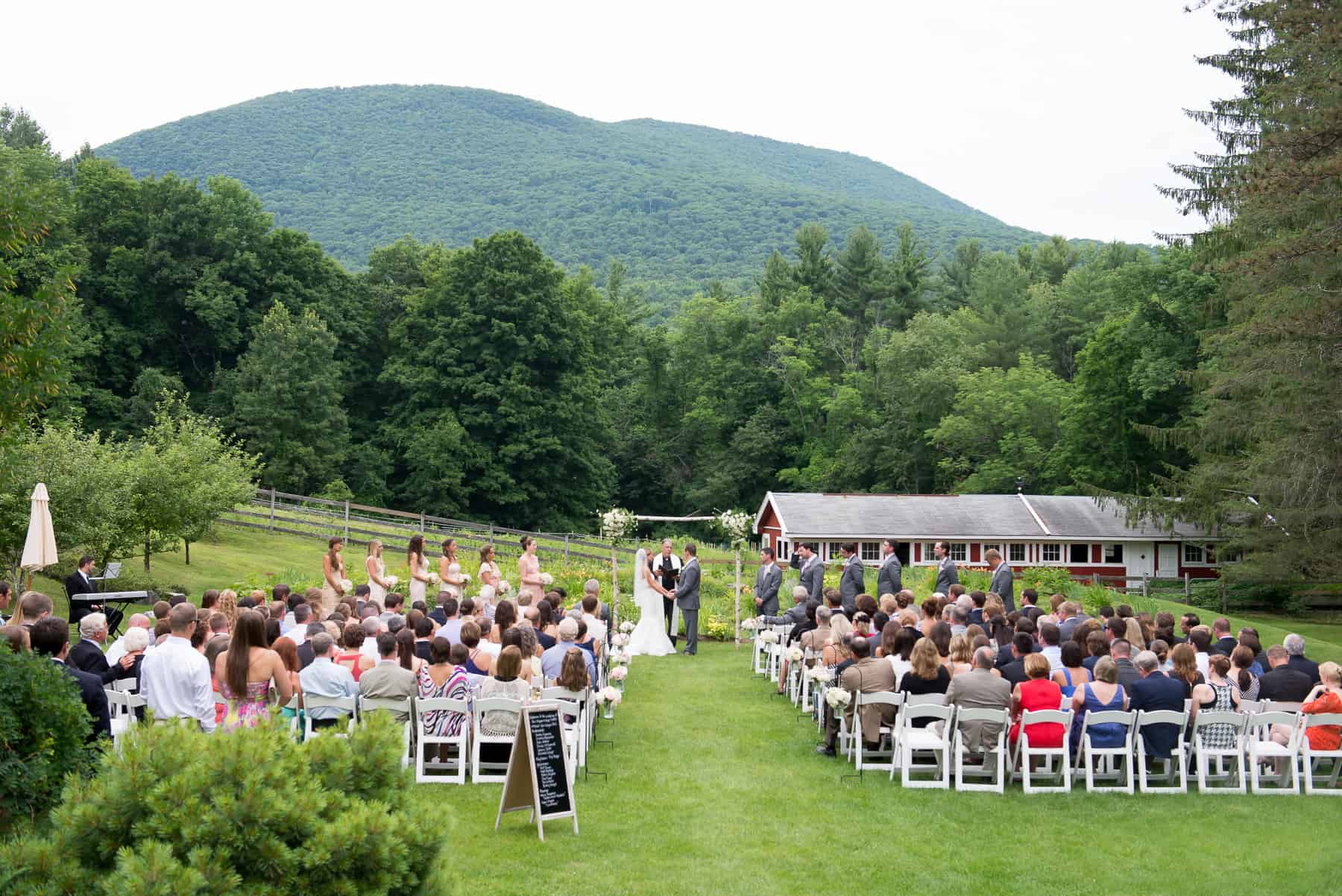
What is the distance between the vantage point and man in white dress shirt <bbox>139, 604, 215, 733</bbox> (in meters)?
9.12

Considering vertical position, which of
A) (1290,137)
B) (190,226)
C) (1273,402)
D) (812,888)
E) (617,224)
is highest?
(617,224)

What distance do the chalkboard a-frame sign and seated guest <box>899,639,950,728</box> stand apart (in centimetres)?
357

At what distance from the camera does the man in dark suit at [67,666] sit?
7754 millimetres

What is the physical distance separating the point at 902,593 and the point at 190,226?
40.3 meters

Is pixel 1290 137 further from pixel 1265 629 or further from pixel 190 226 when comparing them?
pixel 190 226

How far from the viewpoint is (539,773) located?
8664 mm

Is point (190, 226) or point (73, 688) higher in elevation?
point (190, 226)

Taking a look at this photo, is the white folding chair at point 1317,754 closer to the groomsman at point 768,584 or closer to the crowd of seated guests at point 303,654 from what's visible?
the crowd of seated guests at point 303,654

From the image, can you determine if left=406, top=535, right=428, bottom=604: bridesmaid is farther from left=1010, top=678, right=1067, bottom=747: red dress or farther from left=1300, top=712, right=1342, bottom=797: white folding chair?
left=1300, top=712, right=1342, bottom=797: white folding chair

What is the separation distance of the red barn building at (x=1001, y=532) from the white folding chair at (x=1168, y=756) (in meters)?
27.4

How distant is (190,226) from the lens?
4675 centimetres

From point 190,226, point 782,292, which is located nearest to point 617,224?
point 782,292

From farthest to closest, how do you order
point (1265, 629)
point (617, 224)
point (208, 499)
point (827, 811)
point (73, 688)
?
point (617, 224) → point (1265, 629) → point (208, 499) → point (827, 811) → point (73, 688)

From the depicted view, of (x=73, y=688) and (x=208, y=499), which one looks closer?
(x=73, y=688)
